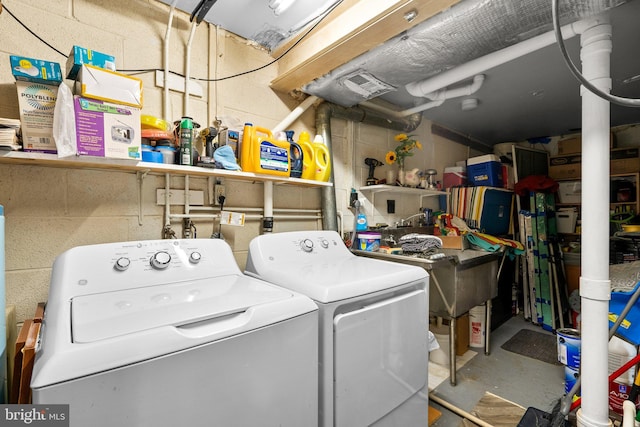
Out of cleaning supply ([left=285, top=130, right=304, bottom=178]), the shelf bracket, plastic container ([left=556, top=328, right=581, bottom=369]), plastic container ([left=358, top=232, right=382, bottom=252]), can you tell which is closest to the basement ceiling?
cleaning supply ([left=285, top=130, right=304, bottom=178])

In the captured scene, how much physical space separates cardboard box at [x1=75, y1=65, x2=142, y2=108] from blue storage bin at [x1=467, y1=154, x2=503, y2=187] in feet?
11.4

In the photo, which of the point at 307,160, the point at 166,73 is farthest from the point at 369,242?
the point at 166,73

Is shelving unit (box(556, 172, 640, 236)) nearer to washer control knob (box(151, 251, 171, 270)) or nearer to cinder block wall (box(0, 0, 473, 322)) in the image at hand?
cinder block wall (box(0, 0, 473, 322))

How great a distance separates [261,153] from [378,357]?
3.91ft

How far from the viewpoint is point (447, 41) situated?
5.00 feet

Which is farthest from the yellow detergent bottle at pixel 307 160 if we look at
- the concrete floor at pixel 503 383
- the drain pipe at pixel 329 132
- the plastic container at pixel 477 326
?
the plastic container at pixel 477 326

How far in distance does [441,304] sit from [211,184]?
6.00 ft

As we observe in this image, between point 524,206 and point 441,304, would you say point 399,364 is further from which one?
point 524,206

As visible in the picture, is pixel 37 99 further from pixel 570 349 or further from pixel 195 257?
pixel 570 349

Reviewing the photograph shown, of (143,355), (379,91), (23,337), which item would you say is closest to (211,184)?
(23,337)

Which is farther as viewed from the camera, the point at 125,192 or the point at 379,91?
the point at 379,91

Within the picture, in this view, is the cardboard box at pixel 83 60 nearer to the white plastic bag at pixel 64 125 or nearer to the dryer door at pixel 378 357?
the white plastic bag at pixel 64 125

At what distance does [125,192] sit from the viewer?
148 cm

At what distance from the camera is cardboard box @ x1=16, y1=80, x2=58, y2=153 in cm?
105
